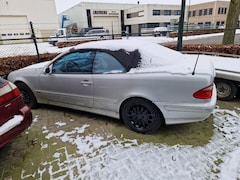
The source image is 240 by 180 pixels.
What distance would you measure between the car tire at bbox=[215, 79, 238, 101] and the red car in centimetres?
375

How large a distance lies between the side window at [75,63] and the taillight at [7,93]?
102 cm

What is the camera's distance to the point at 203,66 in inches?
99.7

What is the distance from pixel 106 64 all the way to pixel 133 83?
0.58 m

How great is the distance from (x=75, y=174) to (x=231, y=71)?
345 cm

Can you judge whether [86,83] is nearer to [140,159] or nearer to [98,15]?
[140,159]

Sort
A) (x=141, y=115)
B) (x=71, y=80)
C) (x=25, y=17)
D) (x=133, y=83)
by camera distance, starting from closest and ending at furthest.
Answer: (x=133, y=83) → (x=141, y=115) → (x=71, y=80) → (x=25, y=17)

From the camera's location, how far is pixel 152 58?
265 centimetres

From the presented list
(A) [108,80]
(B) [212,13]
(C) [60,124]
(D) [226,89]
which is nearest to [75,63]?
(A) [108,80]

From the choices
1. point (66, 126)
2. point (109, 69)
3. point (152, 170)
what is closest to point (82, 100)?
point (66, 126)

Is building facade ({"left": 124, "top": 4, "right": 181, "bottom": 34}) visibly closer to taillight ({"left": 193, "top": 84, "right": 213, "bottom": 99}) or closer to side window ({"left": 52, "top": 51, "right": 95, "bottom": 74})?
side window ({"left": 52, "top": 51, "right": 95, "bottom": 74})

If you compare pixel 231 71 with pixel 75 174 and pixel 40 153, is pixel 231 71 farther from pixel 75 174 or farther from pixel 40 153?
pixel 40 153

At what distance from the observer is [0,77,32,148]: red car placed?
82.7 inches

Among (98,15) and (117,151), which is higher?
(98,15)

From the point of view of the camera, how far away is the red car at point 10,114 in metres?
2.10
